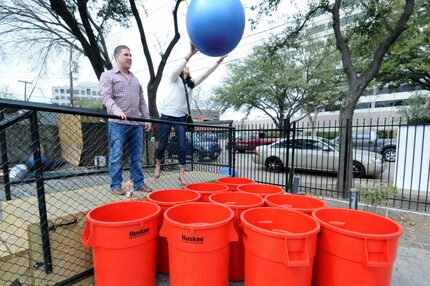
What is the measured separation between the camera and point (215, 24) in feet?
8.92

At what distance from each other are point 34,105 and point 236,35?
224 centimetres

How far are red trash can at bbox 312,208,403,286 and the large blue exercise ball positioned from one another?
2.24 m

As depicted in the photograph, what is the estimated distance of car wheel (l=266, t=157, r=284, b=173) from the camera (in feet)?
31.8

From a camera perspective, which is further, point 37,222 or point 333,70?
point 333,70

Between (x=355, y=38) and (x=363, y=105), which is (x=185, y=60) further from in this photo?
(x=363, y=105)

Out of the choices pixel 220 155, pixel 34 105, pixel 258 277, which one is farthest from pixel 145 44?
pixel 258 277

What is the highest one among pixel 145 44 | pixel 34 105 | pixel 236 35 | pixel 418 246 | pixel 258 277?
pixel 145 44

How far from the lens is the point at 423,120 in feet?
18.8

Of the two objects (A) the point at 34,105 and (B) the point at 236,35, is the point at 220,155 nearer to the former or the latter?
(B) the point at 236,35

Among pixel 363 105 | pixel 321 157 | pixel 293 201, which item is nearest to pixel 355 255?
pixel 293 201

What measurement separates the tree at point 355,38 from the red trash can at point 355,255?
424cm

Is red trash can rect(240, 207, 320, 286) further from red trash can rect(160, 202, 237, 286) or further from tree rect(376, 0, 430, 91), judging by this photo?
tree rect(376, 0, 430, 91)

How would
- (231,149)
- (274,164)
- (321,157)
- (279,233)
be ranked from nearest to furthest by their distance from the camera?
(279,233) < (231,149) < (321,157) < (274,164)

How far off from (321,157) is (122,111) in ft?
24.6
